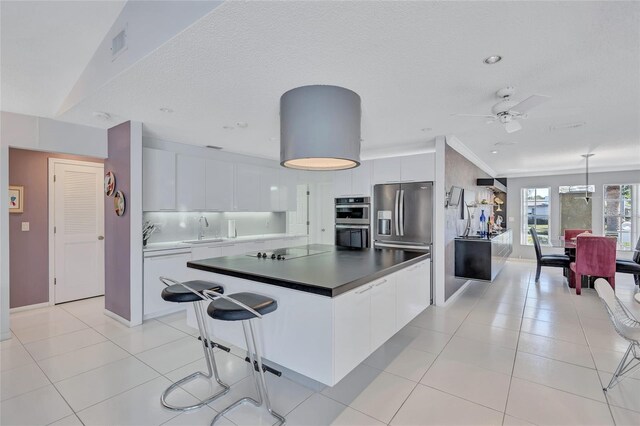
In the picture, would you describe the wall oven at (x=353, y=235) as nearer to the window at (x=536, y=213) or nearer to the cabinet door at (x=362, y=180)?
the cabinet door at (x=362, y=180)

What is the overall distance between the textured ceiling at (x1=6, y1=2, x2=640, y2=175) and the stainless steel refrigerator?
1.11 metres

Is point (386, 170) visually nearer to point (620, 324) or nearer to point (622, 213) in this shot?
point (620, 324)

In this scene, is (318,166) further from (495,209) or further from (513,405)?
(495,209)

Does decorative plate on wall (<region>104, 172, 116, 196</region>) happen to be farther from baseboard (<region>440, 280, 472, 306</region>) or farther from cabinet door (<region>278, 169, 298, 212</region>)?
baseboard (<region>440, 280, 472, 306</region>)

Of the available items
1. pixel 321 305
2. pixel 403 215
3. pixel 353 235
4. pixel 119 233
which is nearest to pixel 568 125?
pixel 403 215

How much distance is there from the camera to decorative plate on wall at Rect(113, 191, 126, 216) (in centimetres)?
363

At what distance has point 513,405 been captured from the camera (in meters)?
2.12

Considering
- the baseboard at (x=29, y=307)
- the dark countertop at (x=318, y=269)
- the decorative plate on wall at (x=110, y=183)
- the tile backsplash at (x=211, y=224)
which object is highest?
the decorative plate on wall at (x=110, y=183)

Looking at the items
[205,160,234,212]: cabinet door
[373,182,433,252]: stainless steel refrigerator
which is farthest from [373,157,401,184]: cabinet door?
[205,160,234,212]: cabinet door

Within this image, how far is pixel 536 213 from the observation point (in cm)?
828

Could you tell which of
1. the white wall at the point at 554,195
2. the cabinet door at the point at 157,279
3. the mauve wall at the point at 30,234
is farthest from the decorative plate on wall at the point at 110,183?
the white wall at the point at 554,195

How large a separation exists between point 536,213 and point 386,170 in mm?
5859

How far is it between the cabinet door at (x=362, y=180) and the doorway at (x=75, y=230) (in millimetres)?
4162

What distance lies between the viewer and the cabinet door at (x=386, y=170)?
493cm
